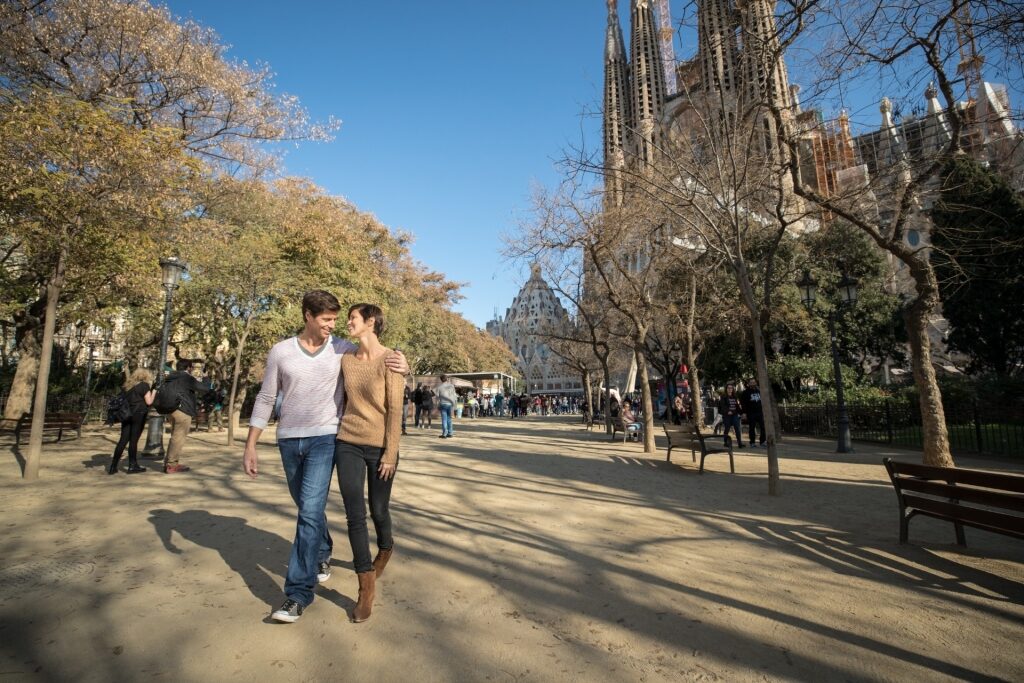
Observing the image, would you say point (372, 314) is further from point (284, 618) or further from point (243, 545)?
point (243, 545)

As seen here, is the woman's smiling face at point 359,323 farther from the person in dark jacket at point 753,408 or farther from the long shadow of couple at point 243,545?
the person in dark jacket at point 753,408

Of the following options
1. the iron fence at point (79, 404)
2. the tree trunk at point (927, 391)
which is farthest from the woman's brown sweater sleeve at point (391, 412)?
the iron fence at point (79, 404)

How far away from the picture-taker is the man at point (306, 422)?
2824mm

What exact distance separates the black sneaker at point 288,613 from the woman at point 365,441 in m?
0.30

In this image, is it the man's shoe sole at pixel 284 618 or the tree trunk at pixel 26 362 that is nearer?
the man's shoe sole at pixel 284 618

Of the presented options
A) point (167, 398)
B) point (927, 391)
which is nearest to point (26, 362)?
point (167, 398)

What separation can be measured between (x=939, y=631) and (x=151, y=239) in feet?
40.3

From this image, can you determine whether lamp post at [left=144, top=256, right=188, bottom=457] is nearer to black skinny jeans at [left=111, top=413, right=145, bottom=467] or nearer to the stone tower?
black skinny jeans at [left=111, top=413, right=145, bottom=467]

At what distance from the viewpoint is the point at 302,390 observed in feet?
9.77

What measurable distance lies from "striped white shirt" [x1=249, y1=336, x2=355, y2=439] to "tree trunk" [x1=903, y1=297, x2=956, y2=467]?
7.24m

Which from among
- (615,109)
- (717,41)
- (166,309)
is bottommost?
(166,309)

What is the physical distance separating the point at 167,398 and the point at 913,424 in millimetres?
17234

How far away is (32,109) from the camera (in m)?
7.76

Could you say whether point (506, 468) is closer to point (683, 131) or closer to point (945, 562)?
point (945, 562)
